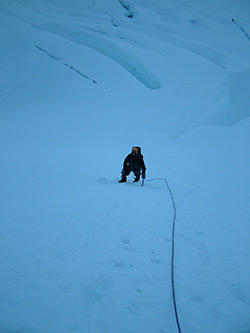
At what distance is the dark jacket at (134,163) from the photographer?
6.52m

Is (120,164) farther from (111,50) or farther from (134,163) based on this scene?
(111,50)

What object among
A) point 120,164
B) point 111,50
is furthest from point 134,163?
point 111,50

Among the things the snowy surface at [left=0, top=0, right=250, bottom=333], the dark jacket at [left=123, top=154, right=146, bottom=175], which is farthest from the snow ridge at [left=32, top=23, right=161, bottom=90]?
the dark jacket at [left=123, top=154, right=146, bottom=175]

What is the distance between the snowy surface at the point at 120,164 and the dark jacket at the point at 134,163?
65 cm

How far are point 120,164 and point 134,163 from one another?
131 inches

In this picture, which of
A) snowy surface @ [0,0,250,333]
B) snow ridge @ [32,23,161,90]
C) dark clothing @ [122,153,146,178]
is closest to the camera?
snowy surface @ [0,0,250,333]

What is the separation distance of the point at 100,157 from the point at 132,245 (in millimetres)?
7984

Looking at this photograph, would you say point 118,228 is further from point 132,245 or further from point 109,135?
point 109,135

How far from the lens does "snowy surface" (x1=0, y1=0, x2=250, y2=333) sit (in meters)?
2.36

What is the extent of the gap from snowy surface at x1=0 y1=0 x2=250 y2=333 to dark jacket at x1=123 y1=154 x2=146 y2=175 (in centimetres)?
65

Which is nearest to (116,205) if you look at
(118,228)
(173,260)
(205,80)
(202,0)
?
(118,228)

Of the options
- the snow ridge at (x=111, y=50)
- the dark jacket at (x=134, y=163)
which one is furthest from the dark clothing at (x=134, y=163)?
the snow ridge at (x=111, y=50)

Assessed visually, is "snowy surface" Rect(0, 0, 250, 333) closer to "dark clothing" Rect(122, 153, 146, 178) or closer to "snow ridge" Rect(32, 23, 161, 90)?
"snow ridge" Rect(32, 23, 161, 90)

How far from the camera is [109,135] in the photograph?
14.6m
